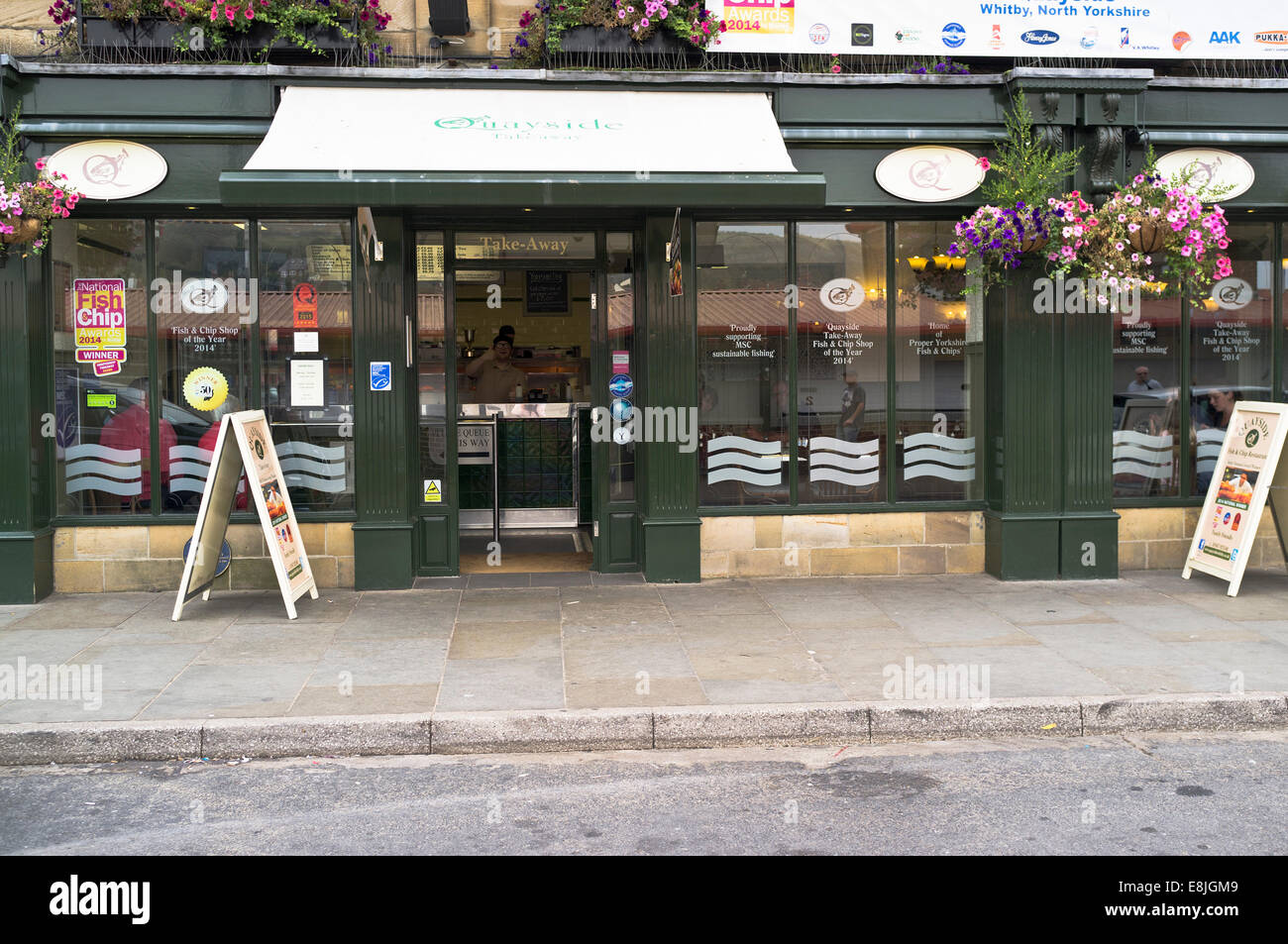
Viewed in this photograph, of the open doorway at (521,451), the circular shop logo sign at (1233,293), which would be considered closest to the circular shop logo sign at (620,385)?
the open doorway at (521,451)

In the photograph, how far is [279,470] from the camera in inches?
356

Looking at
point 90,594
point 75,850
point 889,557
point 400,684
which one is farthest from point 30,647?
point 889,557

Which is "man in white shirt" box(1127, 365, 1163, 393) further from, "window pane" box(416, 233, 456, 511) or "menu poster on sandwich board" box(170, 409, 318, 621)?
"menu poster on sandwich board" box(170, 409, 318, 621)

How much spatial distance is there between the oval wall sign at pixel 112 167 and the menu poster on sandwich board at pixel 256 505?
1947 mm

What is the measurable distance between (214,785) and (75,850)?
2.92 ft

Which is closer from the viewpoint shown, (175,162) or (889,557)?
(175,162)

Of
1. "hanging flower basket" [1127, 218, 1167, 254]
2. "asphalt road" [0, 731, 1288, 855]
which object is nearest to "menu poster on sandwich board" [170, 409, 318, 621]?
"asphalt road" [0, 731, 1288, 855]

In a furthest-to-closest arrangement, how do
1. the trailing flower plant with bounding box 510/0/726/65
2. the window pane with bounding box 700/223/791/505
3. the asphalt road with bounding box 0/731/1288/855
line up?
the window pane with bounding box 700/223/791/505 < the trailing flower plant with bounding box 510/0/726/65 < the asphalt road with bounding box 0/731/1288/855

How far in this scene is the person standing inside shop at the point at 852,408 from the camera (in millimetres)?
9977

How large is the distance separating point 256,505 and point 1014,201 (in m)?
6.36

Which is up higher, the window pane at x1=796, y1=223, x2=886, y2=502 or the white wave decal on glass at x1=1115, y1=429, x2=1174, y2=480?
the window pane at x1=796, y1=223, x2=886, y2=502

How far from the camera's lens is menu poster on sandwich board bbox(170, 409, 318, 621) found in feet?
27.8

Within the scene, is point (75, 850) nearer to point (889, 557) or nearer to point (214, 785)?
point (214, 785)

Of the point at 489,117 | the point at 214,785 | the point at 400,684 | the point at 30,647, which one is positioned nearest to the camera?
the point at 214,785
